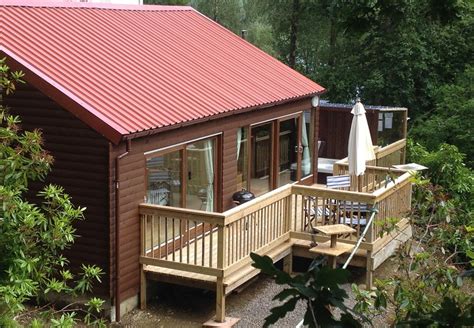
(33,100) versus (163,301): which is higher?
(33,100)

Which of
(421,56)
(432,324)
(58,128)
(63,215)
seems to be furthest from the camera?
(421,56)

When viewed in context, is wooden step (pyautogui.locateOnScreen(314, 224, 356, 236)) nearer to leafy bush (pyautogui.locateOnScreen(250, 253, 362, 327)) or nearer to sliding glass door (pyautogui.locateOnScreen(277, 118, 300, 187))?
sliding glass door (pyautogui.locateOnScreen(277, 118, 300, 187))

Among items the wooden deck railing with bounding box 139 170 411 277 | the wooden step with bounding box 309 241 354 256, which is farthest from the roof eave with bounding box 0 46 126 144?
the wooden step with bounding box 309 241 354 256

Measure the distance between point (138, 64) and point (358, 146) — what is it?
384 centimetres

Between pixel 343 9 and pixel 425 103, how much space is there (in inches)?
769

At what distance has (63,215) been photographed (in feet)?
18.5

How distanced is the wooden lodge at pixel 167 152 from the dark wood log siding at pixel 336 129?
4.22 m

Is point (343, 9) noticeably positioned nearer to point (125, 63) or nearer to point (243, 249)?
point (243, 249)

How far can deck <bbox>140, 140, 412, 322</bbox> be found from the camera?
944cm

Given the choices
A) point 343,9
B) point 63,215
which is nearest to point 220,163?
point 63,215

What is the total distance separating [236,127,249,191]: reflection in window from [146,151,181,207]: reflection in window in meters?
1.91

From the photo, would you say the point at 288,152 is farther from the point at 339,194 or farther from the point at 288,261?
the point at 339,194

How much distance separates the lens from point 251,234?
10086mm

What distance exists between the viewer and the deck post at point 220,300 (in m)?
9.27
